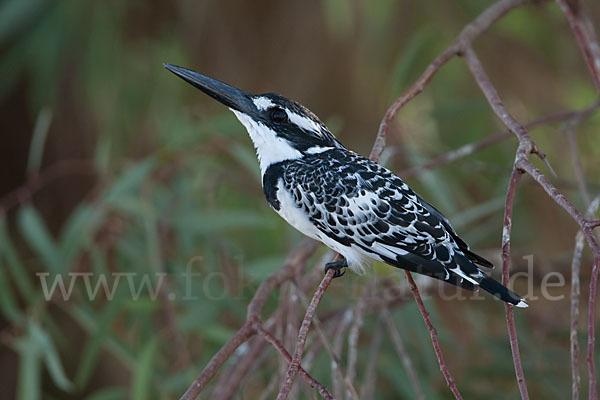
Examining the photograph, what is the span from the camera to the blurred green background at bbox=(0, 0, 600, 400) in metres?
2.22

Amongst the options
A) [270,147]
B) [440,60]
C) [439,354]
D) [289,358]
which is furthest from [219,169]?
[439,354]

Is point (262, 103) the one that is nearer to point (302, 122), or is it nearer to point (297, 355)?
point (302, 122)

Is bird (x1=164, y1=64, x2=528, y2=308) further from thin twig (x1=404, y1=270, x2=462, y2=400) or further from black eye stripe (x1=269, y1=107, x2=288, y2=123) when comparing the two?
thin twig (x1=404, y1=270, x2=462, y2=400)

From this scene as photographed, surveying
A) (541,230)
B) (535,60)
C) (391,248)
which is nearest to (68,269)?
(391,248)

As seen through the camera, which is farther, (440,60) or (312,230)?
(440,60)

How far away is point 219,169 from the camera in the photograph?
8.17ft

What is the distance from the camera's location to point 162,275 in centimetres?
206

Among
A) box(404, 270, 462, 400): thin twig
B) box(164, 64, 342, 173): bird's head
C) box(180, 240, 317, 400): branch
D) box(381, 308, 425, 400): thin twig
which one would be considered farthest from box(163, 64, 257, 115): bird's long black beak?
box(404, 270, 462, 400): thin twig

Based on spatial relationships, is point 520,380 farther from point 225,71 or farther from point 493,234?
point 225,71

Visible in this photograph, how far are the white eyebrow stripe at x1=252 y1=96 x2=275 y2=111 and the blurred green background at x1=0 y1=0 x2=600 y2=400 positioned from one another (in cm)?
64

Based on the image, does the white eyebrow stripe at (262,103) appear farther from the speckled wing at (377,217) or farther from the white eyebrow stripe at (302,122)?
the speckled wing at (377,217)

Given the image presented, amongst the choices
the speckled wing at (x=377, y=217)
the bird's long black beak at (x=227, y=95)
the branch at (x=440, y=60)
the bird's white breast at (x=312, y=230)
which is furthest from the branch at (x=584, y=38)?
the bird's long black beak at (x=227, y=95)

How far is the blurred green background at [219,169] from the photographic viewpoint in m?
2.22

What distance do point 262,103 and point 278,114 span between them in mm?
38
